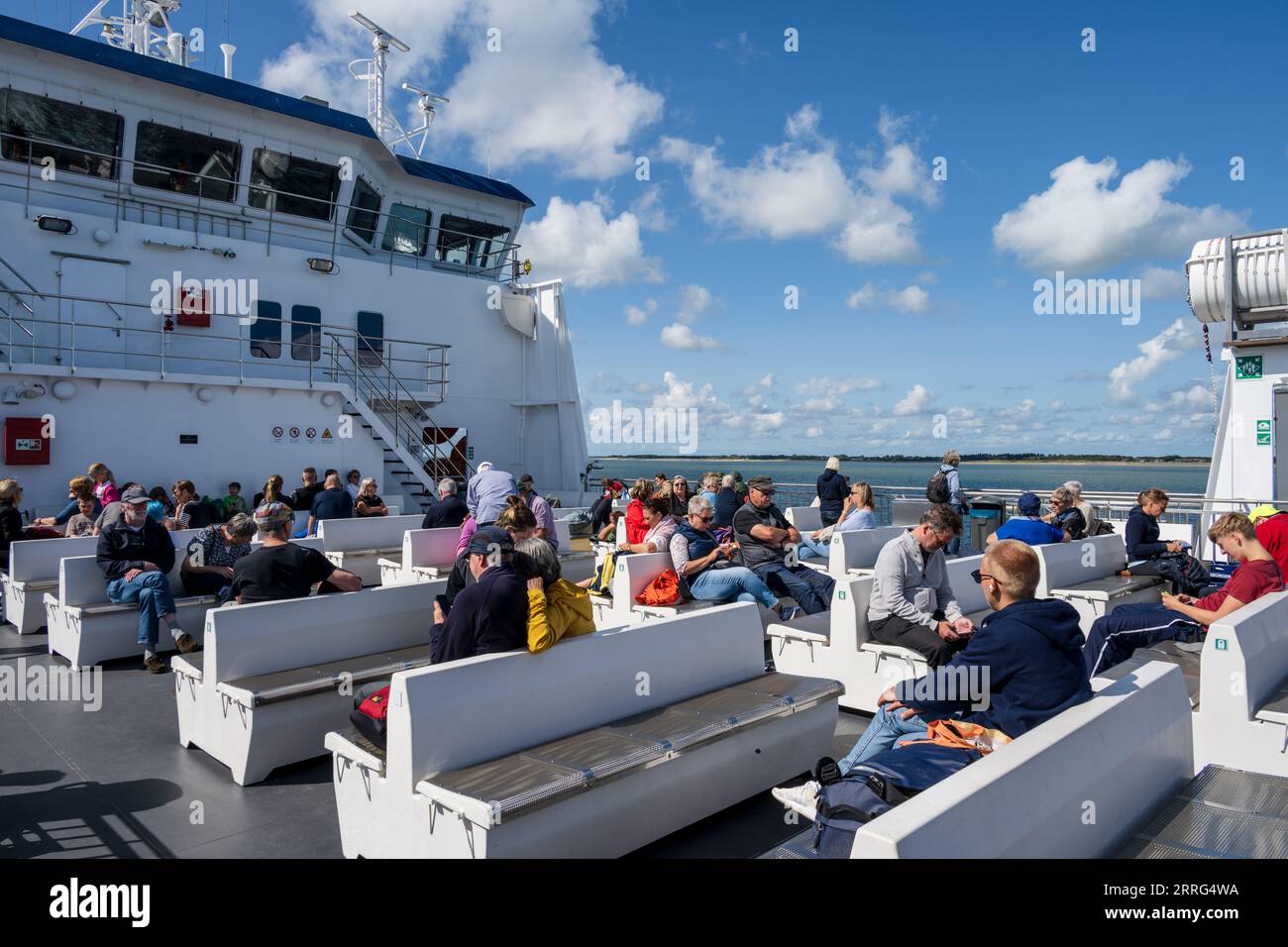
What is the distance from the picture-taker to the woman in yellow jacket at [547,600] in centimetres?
379

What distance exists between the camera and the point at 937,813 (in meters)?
2.09

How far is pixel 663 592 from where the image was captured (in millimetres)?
6895

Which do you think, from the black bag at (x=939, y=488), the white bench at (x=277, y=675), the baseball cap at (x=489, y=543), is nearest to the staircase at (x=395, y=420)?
the black bag at (x=939, y=488)

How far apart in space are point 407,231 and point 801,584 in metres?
13.1

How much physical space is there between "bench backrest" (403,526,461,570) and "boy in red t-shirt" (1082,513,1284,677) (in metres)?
6.28

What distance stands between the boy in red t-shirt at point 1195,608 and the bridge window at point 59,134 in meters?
14.6

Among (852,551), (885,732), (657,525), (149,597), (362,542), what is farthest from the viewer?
(362,542)

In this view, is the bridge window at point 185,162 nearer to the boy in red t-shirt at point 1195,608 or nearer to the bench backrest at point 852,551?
the bench backrest at point 852,551

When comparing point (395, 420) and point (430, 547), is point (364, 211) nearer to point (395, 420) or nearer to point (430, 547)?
point (395, 420)

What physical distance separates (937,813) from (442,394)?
538 inches

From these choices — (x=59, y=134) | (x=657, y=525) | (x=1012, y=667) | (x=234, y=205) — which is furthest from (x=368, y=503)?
(x=1012, y=667)
